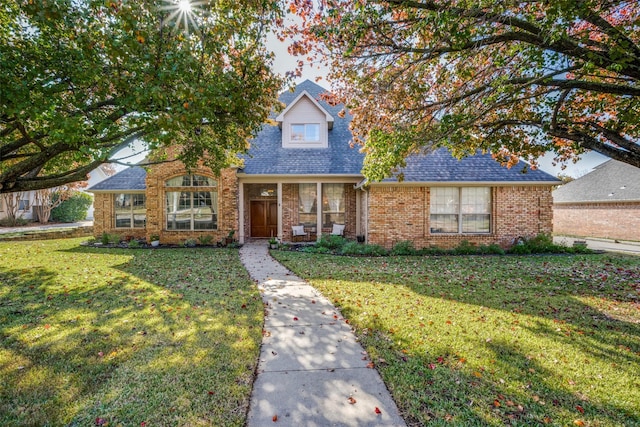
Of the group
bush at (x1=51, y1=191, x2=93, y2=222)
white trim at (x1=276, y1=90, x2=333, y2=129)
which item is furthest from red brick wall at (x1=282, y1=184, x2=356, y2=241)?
bush at (x1=51, y1=191, x2=93, y2=222)

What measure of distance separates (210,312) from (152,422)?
2724mm

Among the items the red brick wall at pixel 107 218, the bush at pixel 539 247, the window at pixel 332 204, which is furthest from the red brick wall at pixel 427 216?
the red brick wall at pixel 107 218

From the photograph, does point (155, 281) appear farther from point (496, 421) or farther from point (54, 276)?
point (496, 421)

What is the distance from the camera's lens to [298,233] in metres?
14.1

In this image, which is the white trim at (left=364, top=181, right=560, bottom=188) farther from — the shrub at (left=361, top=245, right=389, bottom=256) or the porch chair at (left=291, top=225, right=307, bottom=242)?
the porch chair at (left=291, top=225, right=307, bottom=242)

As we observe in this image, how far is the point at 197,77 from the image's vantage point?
5.72 m

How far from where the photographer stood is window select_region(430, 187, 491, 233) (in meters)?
12.6

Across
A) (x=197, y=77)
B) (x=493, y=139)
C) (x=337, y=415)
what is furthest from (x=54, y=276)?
(x=493, y=139)

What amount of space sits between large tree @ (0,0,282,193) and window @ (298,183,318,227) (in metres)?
8.36

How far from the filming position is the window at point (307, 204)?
48.4 feet

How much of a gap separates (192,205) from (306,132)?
6.84 meters

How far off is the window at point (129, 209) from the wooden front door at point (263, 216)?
5751 mm

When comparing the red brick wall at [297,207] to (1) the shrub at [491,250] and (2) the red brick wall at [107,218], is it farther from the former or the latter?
(2) the red brick wall at [107,218]

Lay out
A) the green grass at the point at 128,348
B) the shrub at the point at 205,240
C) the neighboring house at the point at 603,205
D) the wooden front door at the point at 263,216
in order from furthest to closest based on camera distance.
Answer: the neighboring house at the point at 603,205, the wooden front door at the point at 263,216, the shrub at the point at 205,240, the green grass at the point at 128,348
